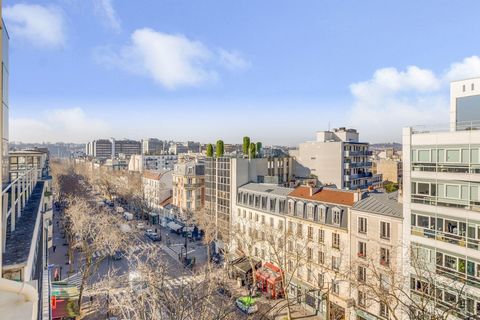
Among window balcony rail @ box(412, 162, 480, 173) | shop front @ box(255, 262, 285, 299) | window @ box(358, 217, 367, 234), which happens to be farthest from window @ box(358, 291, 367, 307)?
window balcony rail @ box(412, 162, 480, 173)

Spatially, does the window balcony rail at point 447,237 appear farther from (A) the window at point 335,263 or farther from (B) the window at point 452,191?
(A) the window at point 335,263

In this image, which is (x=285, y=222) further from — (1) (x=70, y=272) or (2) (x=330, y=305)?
(1) (x=70, y=272)

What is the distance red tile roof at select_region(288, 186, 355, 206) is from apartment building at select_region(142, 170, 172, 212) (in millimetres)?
36670

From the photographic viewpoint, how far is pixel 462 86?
22094mm

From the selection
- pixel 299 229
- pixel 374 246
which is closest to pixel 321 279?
pixel 299 229

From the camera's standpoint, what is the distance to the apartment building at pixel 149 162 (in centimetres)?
9817

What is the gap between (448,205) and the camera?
1889 centimetres

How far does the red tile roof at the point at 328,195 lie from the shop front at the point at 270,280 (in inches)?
294

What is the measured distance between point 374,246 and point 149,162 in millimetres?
87018

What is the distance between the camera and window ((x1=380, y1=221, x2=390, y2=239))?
23.0 m

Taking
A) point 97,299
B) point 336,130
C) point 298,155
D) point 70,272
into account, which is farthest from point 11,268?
point 336,130

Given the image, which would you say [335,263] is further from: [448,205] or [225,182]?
[225,182]

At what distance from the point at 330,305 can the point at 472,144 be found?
17.0m

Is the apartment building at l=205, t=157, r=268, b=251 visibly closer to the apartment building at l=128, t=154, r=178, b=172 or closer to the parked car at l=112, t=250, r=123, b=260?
the parked car at l=112, t=250, r=123, b=260
